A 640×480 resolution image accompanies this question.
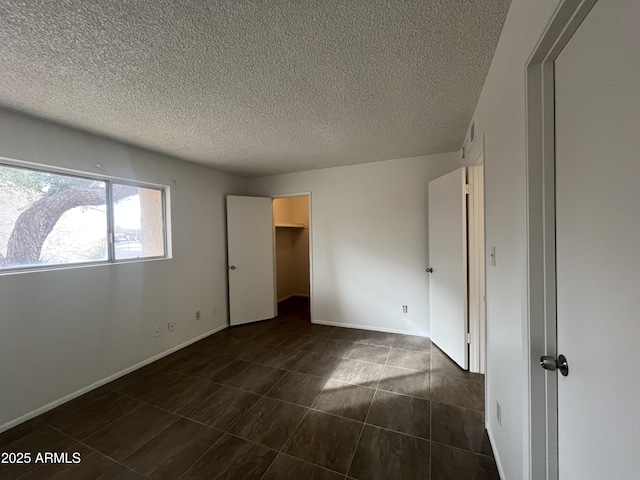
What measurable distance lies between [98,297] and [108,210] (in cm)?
85

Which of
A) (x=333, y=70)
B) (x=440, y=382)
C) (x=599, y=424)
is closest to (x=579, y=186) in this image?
(x=599, y=424)

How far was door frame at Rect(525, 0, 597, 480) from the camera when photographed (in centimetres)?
85

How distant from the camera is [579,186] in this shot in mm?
708

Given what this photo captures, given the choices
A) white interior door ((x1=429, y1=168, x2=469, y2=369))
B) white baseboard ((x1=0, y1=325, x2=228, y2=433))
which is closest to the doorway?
white baseboard ((x1=0, y1=325, x2=228, y2=433))

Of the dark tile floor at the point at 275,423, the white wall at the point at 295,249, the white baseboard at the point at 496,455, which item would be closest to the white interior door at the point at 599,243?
the white baseboard at the point at 496,455

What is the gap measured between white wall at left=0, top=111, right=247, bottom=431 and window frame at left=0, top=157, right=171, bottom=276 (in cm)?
6

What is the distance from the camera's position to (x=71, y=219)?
214cm

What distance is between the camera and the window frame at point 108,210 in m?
1.85

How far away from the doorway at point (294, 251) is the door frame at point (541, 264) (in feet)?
14.6

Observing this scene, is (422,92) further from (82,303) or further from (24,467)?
(24,467)

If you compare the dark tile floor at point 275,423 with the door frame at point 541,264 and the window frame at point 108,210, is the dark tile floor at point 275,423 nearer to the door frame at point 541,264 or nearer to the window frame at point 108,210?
the door frame at point 541,264

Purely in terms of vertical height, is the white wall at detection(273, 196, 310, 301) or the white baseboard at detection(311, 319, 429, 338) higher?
the white wall at detection(273, 196, 310, 301)

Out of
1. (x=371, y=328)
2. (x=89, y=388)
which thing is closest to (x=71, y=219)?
(x=89, y=388)

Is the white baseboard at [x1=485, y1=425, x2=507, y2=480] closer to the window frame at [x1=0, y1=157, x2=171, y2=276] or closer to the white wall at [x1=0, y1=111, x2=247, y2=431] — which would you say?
the white wall at [x1=0, y1=111, x2=247, y2=431]
